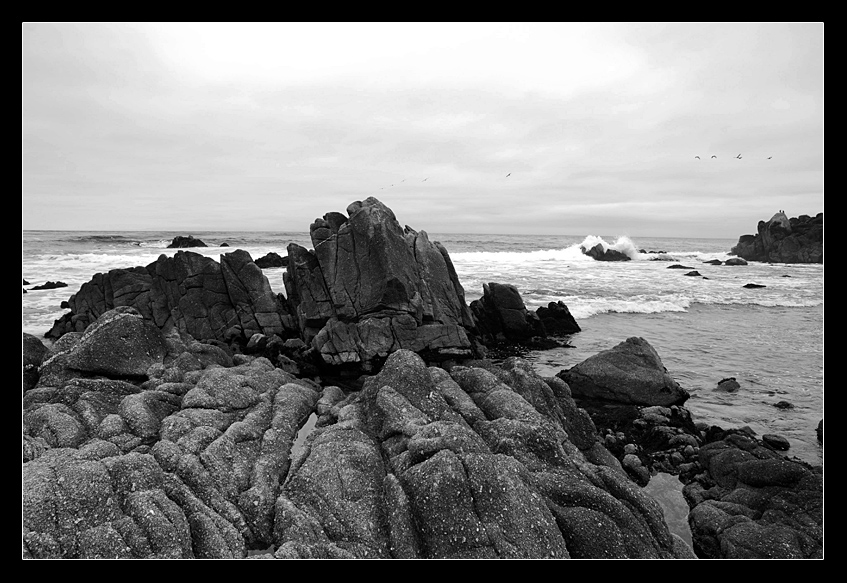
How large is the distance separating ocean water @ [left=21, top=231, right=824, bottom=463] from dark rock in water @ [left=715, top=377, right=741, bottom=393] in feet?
1.19

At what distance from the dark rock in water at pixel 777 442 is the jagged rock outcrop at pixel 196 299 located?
26.1 metres

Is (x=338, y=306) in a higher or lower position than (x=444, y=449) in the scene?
higher

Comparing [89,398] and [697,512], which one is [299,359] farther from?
[697,512]

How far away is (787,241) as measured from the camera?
88562mm

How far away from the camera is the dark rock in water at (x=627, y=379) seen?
19.7m

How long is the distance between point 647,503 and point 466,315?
20607mm

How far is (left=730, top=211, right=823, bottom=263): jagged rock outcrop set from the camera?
85500mm

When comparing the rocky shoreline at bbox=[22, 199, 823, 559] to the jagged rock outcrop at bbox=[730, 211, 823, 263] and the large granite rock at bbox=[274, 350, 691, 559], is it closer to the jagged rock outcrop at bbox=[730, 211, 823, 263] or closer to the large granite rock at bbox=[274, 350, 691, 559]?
the large granite rock at bbox=[274, 350, 691, 559]

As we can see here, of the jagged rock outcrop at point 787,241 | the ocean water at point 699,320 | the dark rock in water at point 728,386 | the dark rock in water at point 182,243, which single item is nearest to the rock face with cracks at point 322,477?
the ocean water at point 699,320

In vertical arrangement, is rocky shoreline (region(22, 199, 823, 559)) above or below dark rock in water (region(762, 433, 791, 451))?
above

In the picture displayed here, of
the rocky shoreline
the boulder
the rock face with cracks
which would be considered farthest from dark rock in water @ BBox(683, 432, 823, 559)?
the boulder

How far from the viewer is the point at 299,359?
2677cm

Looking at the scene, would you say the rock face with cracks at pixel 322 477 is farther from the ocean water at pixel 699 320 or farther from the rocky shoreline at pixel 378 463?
the ocean water at pixel 699 320

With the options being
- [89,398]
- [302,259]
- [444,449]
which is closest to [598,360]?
[444,449]
